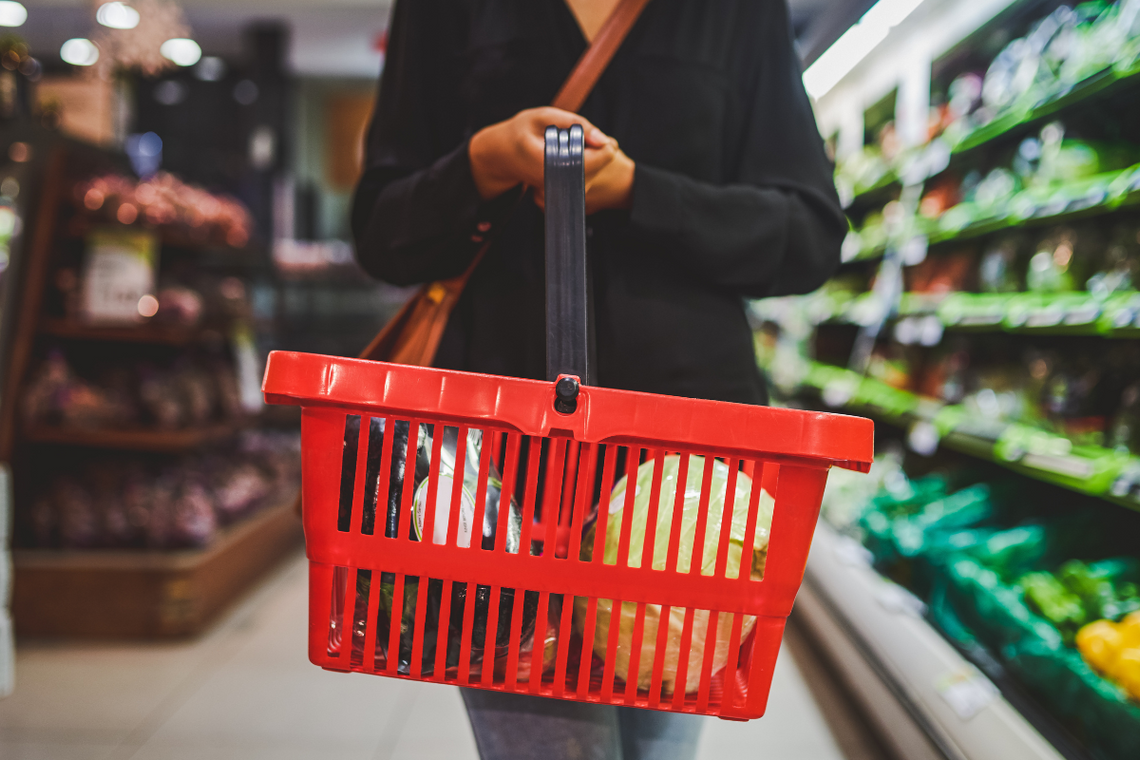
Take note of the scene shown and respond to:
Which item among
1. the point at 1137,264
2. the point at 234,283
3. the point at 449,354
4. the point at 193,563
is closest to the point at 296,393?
the point at 449,354

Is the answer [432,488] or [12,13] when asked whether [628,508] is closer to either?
[432,488]

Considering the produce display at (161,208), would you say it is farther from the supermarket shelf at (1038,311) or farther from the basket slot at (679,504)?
the supermarket shelf at (1038,311)

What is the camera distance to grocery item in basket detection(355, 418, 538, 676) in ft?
1.97

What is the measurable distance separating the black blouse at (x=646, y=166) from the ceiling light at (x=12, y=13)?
7.87 m

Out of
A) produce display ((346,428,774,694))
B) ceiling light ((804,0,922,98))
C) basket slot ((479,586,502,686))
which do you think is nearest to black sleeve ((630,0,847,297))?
produce display ((346,428,774,694))

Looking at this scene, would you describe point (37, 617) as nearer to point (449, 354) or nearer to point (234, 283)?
point (234, 283)

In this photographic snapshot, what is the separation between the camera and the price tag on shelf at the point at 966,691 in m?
1.69

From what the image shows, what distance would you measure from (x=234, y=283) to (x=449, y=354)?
2833 millimetres

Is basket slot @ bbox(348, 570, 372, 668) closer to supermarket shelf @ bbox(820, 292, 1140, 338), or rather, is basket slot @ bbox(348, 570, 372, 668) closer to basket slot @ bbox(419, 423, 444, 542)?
basket slot @ bbox(419, 423, 444, 542)

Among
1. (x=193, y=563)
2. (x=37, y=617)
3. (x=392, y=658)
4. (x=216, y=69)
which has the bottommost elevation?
(x=37, y=617)

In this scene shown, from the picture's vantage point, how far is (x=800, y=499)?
574 millimetres

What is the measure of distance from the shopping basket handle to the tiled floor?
181cm

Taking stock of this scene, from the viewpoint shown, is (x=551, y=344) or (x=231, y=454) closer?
(x=551, y=344)

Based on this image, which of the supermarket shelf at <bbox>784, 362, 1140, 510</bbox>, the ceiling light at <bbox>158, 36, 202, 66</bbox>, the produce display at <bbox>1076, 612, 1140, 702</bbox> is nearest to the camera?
the produce display at <bbox>1076, 612, 1140, 702</bbox>
